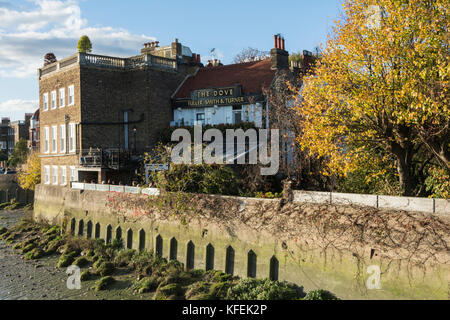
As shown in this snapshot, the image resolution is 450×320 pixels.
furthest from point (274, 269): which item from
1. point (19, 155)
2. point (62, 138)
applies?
point (19, 155)

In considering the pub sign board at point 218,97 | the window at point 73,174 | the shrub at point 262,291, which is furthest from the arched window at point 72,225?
the shrub at point 262,291

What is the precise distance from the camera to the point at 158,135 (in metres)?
31.0

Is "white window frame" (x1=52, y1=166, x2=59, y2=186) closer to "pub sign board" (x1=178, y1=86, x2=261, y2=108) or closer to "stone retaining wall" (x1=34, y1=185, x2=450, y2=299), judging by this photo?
"pub sign board" (x1=178, y1=86, x2=261, y2=108)

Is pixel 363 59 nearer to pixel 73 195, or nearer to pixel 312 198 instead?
pixel 312 198

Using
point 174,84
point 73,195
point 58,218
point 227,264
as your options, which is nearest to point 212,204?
point 227,264

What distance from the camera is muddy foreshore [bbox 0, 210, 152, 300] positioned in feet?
53.7

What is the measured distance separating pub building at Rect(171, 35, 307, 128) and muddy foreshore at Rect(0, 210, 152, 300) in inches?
529

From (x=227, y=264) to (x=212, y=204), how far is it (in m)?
2.53

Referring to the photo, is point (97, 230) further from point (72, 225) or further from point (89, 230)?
point (72, 225)

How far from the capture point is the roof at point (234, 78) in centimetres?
2855

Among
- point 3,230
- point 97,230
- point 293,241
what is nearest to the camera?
point 293,241

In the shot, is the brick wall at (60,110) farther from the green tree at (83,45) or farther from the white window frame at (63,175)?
the green tree at (83,45)

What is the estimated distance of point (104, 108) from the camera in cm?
3069

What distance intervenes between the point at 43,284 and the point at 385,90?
616 inches
